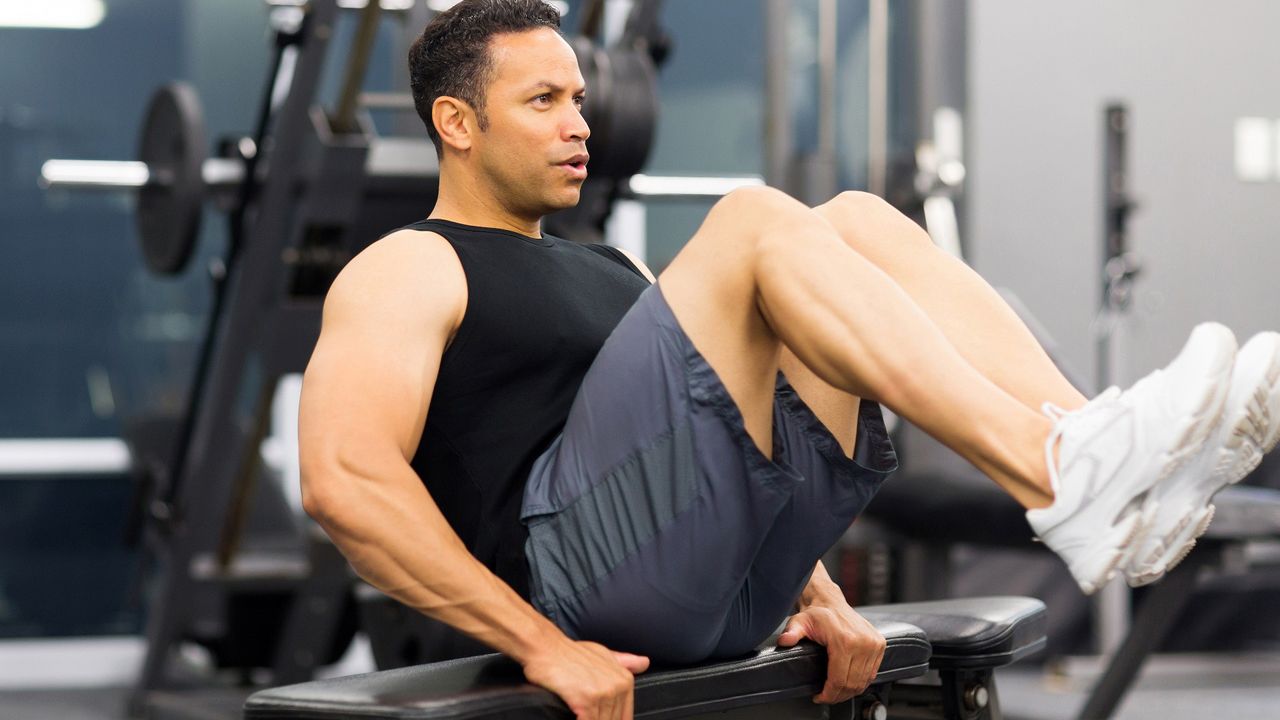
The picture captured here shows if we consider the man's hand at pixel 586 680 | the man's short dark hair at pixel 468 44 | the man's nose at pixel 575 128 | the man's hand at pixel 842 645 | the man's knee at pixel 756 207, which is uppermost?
the man's short dark hair at pixel 468 44

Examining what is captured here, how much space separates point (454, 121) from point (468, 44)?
3.4 inches

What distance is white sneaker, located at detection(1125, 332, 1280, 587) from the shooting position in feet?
4.20

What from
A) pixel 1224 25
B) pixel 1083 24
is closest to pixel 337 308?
pixel 1083 24

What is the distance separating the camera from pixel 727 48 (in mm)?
4938

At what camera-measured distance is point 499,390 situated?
61.3 inches

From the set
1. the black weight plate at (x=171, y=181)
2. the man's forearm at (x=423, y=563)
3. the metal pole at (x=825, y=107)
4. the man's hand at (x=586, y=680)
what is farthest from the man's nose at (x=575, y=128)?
the metal pole at (x=825, y=107)

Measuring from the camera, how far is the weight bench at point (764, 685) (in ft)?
4.12

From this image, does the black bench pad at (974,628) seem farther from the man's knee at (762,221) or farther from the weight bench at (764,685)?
the man's knee at (762,221)

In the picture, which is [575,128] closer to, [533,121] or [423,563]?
[533,121]

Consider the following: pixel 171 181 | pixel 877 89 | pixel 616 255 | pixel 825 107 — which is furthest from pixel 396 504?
pixel 877 89

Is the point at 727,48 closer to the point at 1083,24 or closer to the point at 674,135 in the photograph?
the point at 674,135

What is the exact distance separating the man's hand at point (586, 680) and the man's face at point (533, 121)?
0.52 metres

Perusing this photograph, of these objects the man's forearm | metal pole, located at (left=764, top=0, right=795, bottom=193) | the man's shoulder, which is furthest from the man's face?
metal pole, located at (left=764, top=0, right=795, bottom=193)

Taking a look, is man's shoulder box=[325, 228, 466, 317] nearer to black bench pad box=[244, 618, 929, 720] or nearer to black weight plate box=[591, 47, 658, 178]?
black bench pad box=[244, 618, 929, 720]
